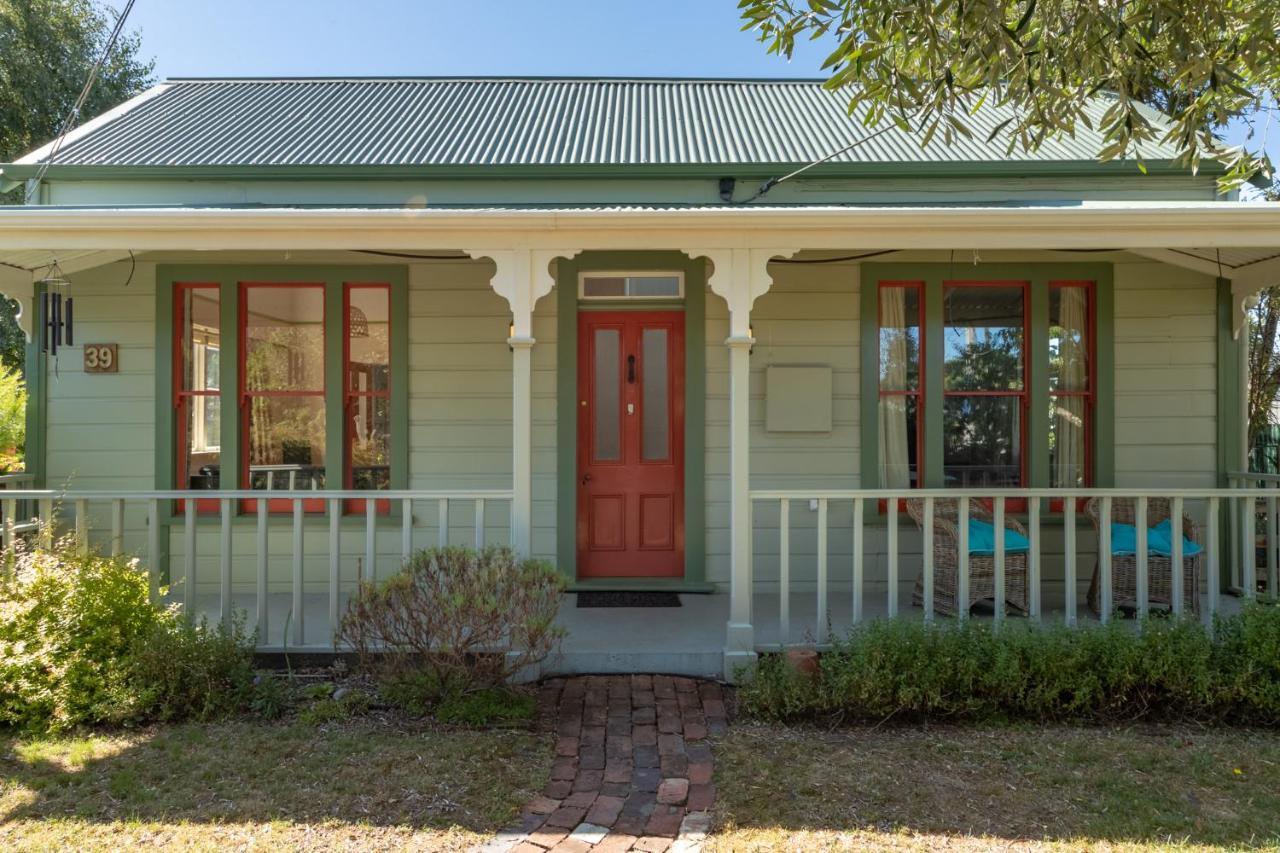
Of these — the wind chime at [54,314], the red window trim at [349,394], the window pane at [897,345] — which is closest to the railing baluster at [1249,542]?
the window pane at [897,345]

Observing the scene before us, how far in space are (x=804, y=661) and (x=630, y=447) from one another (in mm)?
2375

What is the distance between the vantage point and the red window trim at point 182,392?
5684 mm

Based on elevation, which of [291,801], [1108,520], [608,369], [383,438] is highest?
[608,369]

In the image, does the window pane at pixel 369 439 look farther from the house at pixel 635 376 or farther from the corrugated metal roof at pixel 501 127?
the corrugated metal roof at pixel 501 127

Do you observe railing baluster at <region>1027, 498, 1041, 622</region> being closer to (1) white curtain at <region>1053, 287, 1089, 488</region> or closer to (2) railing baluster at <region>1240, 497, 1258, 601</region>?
(2) railing baluster at <region>1240, 497, 1258, 601</region>

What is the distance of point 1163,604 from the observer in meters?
4.96

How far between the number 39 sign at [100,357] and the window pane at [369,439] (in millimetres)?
1750

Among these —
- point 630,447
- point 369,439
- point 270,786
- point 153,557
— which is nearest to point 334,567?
point 153,557

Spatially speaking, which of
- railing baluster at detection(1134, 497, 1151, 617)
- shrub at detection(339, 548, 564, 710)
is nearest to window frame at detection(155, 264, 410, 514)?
shrub at detection(339, 548, 564, 710)

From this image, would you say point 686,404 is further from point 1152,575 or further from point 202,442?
point 202,442

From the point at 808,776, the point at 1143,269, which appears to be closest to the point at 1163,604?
the point at 1143,269

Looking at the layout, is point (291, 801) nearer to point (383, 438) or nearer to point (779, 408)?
point (383, 438)

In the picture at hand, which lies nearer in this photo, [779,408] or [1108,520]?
[1108,520]

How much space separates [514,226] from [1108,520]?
3726 millimetres
